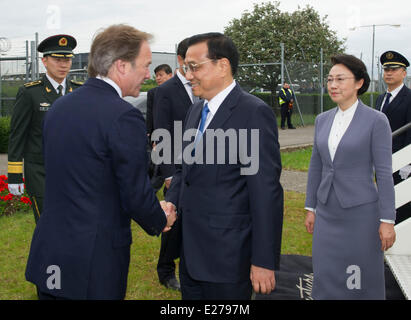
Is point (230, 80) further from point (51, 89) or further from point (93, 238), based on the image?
point (51, 89)

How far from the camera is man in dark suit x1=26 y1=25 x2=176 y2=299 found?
2393mm

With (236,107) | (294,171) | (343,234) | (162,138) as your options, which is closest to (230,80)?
(236,107)

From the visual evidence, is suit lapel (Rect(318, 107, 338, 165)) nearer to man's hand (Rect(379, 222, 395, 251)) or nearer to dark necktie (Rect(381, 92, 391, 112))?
man's hand (Rect(379, 222, 395, 251))

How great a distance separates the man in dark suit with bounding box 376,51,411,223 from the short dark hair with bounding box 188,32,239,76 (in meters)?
3.40

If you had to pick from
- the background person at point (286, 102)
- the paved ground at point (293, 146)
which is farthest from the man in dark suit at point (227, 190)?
the background person at point (286, 102)

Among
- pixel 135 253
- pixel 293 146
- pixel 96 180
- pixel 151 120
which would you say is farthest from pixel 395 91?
pixel 293 146

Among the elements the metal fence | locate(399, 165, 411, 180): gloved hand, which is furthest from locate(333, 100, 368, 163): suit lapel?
the metal fence

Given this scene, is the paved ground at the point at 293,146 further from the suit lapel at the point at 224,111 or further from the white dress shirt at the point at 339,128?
the suit lapel at the point at 224,111

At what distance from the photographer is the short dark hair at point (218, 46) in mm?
2855

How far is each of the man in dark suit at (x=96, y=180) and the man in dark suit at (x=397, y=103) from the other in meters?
4.03

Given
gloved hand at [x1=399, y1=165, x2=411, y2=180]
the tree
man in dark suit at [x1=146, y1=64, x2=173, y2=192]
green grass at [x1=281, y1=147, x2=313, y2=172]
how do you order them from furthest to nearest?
the tree
green grass at [x1=281, y1=147, x2=313, y2=172]
man in dark suit at [x1=146, y1=64, x2=173, y2=192]
gloved hand at [x1=399, y1=165, x2=411, y2=180]

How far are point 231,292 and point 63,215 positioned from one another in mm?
1036

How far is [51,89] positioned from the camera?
4629 millimetres

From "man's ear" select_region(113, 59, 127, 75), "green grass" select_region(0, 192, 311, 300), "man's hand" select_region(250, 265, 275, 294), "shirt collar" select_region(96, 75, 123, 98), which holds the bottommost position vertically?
"green grass" select_region(0, 192, 311, 300)
